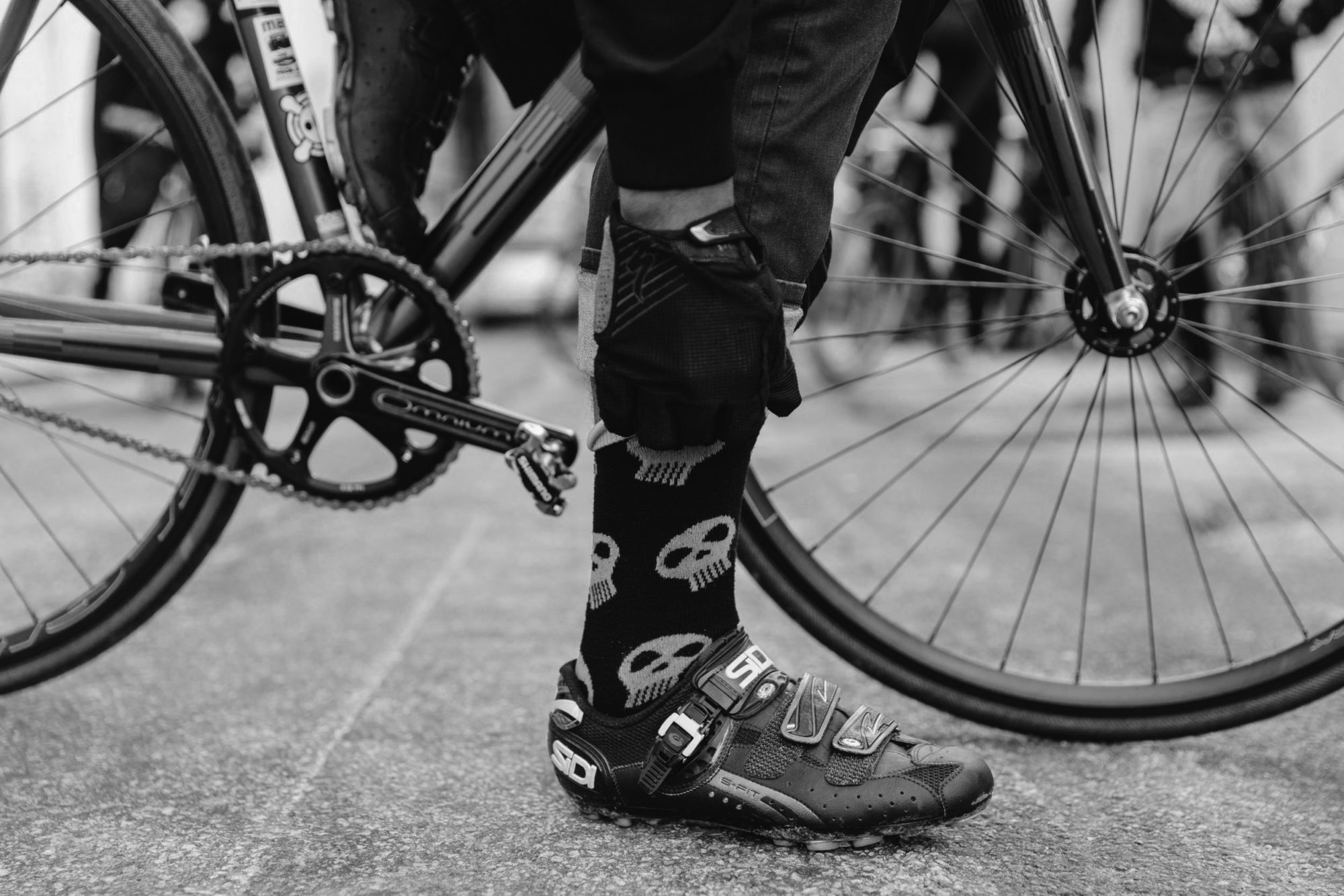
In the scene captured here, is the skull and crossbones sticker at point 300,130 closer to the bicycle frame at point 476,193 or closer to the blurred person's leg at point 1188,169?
the bicycle frame at point 476,193

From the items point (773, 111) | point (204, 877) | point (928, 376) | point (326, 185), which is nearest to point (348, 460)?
point (326, 185)

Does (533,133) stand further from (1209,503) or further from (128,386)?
(128,386)

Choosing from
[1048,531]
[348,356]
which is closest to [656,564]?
[348,356]

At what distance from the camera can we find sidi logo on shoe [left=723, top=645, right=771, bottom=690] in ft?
3.47

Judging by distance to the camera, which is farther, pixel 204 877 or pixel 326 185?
pixel 326 185

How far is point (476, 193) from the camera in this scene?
3.79ft

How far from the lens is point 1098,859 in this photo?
3.43 feet

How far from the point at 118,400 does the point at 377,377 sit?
1.83 metres

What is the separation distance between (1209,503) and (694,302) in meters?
1.94

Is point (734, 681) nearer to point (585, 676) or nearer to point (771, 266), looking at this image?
point (585, 676)

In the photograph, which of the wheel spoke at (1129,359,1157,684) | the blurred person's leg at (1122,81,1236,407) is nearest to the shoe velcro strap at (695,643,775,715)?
the wheel spoke at (1129,359,1157,684)

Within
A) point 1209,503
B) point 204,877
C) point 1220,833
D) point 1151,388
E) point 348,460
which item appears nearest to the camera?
point 204,877

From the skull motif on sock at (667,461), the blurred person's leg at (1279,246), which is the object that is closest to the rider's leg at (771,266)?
the skull motif on sock at (667,461)

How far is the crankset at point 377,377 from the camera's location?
1.15m
